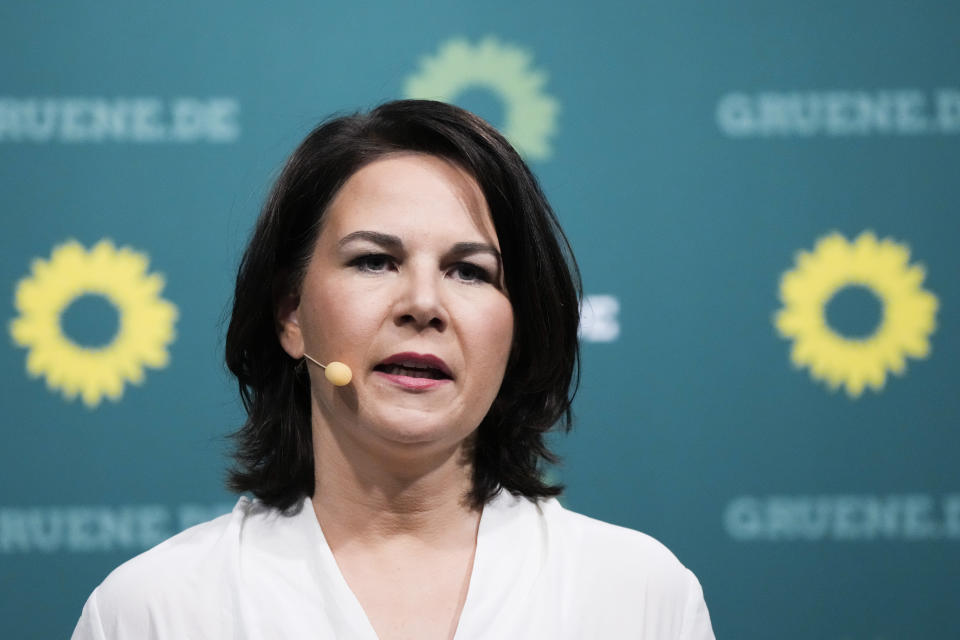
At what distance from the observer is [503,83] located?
179 centimetres

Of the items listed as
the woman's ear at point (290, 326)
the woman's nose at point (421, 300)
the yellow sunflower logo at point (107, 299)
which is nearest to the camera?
the woman's nose at point (421, 300)

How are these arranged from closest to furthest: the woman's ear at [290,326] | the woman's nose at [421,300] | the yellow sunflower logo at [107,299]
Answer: the woman's nose at [421,300]
the woman's ear at [290,326]
the yellow sunflower logo at [107,299]

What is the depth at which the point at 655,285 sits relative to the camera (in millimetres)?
1813

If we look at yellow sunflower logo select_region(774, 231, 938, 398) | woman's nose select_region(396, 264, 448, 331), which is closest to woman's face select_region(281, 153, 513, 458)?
woman's nose select_region(396, 264, 448, 331)

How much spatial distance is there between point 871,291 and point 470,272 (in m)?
0.95

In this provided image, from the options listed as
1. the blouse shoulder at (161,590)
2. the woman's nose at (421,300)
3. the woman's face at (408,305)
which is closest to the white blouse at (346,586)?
the blouse shoulder at (161,590)

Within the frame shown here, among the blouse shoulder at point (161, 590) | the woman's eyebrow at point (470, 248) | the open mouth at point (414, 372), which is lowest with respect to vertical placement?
the blouse shoulder at point (161, 590)

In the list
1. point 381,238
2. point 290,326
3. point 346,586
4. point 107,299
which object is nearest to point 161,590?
point 346,586

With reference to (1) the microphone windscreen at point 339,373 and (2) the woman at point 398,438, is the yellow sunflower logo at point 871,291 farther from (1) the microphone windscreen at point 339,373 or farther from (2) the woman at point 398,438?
(1) the microphone windscreen at point 339,373

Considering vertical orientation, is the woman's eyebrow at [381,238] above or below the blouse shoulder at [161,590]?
above

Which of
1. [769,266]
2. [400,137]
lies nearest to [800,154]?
[769,266]

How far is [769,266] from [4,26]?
1.30 metres

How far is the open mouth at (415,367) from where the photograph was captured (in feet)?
3.66

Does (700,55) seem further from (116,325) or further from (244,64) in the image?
(116,325)
